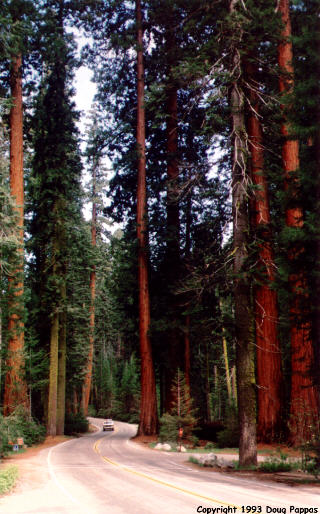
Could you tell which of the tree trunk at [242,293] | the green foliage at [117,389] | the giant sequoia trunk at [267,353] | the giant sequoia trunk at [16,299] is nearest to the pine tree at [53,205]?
the giant sequoia trunk at [16,299]

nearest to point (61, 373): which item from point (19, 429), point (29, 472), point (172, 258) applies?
point (19, 429)

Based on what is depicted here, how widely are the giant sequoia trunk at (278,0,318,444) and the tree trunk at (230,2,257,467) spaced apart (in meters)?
1.29

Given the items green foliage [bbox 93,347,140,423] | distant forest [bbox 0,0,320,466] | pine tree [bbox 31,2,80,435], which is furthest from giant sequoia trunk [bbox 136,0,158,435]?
green foliage [bbox 93,347,140,423]

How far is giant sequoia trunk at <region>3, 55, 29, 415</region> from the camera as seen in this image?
20.9m

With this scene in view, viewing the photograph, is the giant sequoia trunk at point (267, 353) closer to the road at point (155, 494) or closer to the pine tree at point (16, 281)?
the road at point (155, 494)

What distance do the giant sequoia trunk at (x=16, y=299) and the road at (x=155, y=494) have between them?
27.9 feet

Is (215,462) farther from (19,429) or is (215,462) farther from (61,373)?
(61,373)

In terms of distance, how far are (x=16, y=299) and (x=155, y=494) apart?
13.8m

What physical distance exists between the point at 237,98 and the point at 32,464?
13399mm

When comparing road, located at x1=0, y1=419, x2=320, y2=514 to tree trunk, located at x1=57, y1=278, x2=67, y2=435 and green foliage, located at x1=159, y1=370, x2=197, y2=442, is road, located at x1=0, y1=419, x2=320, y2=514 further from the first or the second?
tree trunk, located at x1=57, y1=278, x2=67, y2=435

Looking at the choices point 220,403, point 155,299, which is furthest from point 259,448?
point 220,403

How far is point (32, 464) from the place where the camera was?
15766mm

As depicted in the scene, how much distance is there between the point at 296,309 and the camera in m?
11.2

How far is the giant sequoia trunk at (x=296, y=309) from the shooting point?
10.9 metres
